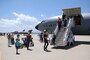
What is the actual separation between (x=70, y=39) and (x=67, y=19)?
5.17m

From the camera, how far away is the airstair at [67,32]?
2339 centimetres

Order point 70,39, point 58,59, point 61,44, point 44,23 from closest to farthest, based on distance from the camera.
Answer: point 58,59 < point 61,44 < point 70,39 < point 44,23

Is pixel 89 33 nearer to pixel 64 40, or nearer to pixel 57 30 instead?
pixel 57 30

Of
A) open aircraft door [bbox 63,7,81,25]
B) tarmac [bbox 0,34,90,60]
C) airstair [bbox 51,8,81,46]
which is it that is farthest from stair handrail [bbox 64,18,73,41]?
tarmac [bbox 0,34,90,60]

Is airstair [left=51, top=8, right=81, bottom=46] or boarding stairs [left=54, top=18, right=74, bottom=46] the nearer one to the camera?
boarding stairs [left=54, top=18, right=74, bottom=46]

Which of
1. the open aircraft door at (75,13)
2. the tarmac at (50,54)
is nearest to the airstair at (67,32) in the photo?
the open aircraft door at (75,13)

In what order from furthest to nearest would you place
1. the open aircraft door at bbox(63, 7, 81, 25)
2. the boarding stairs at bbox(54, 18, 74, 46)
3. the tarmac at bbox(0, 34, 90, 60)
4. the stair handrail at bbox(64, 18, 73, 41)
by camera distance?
1. the open aircraft door at bbox(63, 7, 81, 25)
2. the stair handrail at bbox(64, 18, 73, 41)
3. the boarding stairs at bbox(54, 18, 74, 46)
4. the tarmac at bbox(0, 34, 90, 60)

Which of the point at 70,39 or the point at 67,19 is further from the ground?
the point at 67,19

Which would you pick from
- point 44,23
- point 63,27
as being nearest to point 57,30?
point 63,27

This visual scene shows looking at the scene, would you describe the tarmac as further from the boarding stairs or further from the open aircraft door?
the open aircraft door

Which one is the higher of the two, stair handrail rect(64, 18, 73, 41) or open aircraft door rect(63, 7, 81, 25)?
open aircraft door rect(63, 7, 81, 25)

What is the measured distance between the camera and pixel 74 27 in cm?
3050

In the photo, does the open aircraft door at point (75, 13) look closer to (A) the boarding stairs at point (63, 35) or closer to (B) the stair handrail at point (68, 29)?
(B) the stair handrail at point (68, 29)

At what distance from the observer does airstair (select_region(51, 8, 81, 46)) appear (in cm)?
2339
